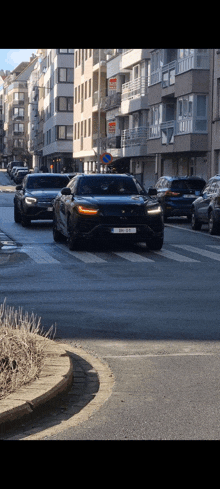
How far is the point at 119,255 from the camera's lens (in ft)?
61.3

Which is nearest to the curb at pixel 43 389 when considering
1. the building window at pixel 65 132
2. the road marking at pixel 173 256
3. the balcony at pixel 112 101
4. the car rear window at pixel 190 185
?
the road marking at pixel 173 256

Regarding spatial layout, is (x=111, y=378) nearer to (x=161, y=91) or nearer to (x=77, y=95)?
A: (x=161, y=91)

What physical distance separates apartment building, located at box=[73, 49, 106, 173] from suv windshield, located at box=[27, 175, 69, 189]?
50.3 m

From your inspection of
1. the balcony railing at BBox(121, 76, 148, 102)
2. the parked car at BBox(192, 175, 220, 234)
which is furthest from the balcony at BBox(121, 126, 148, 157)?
the parked car at BBox(192, 175, 220, 234)

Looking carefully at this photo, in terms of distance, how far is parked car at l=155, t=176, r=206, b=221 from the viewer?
31.8 metres

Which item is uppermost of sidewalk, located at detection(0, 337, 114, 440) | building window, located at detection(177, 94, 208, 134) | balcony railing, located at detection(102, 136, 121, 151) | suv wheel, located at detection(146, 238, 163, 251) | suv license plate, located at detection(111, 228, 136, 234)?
building window, located at detection(177, 94, 208, 134)

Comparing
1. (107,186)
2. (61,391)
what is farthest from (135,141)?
(61,391)

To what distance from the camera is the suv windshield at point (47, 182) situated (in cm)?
2916

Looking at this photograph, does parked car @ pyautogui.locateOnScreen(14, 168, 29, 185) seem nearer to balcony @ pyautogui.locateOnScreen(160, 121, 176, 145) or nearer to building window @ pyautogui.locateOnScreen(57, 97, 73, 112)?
building window @ pyautogui.locateOnScreen(57, 97, 73, 112)

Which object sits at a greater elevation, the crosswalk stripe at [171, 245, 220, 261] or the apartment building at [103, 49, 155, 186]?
the apartment building at [103, 49, 155, 186]

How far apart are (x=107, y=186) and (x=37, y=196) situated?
7537 mm

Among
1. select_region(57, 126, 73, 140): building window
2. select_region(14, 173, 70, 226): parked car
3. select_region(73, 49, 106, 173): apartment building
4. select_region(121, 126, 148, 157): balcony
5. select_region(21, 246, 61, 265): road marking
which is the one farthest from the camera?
select_region(57, 126, 73, 140): building window

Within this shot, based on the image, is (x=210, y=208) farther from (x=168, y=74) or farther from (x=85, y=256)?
(x=168, y=74)

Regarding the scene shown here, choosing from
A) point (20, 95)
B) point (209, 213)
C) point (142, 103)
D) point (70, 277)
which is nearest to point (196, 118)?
point (142, 103)
